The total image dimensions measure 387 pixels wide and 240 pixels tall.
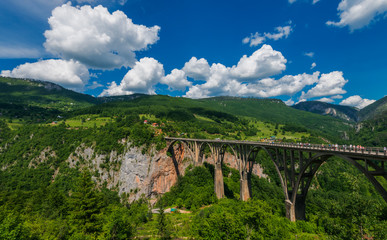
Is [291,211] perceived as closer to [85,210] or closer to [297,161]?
[297,161]

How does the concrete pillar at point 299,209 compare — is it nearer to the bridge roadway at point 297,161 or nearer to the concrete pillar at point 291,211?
the bridge roadway at point 297,161

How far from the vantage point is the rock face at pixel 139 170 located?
196ft

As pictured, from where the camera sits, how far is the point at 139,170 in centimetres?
6116

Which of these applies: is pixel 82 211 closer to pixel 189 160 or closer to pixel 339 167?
pixel 189 160

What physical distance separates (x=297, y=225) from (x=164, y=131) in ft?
191

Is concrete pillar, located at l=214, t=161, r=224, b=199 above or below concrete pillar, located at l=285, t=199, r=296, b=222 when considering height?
below

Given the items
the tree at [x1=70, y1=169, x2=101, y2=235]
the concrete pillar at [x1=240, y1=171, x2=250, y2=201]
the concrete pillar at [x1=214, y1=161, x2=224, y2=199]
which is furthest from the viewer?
the concrete pillar at [x1=214, y1=161, x2=224, y2=199]

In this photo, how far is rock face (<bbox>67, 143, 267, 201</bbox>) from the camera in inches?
2352

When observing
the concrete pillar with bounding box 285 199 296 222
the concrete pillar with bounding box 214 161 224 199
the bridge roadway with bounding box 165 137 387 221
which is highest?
the bridge roadway with bounding box 165 137 387 221

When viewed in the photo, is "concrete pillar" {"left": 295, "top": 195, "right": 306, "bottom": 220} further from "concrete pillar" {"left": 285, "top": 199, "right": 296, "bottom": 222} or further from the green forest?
the green forest

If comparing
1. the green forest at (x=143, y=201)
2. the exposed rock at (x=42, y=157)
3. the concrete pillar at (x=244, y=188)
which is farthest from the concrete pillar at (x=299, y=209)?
the exposed rock at (x=42, y=157)

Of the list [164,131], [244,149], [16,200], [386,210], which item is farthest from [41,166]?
[386,210]

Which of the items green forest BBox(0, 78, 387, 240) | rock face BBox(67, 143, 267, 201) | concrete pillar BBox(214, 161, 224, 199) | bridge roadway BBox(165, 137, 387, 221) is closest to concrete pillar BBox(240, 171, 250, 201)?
bridge roadway BBox(165, 137, 387, 221)

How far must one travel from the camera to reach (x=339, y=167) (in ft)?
363
